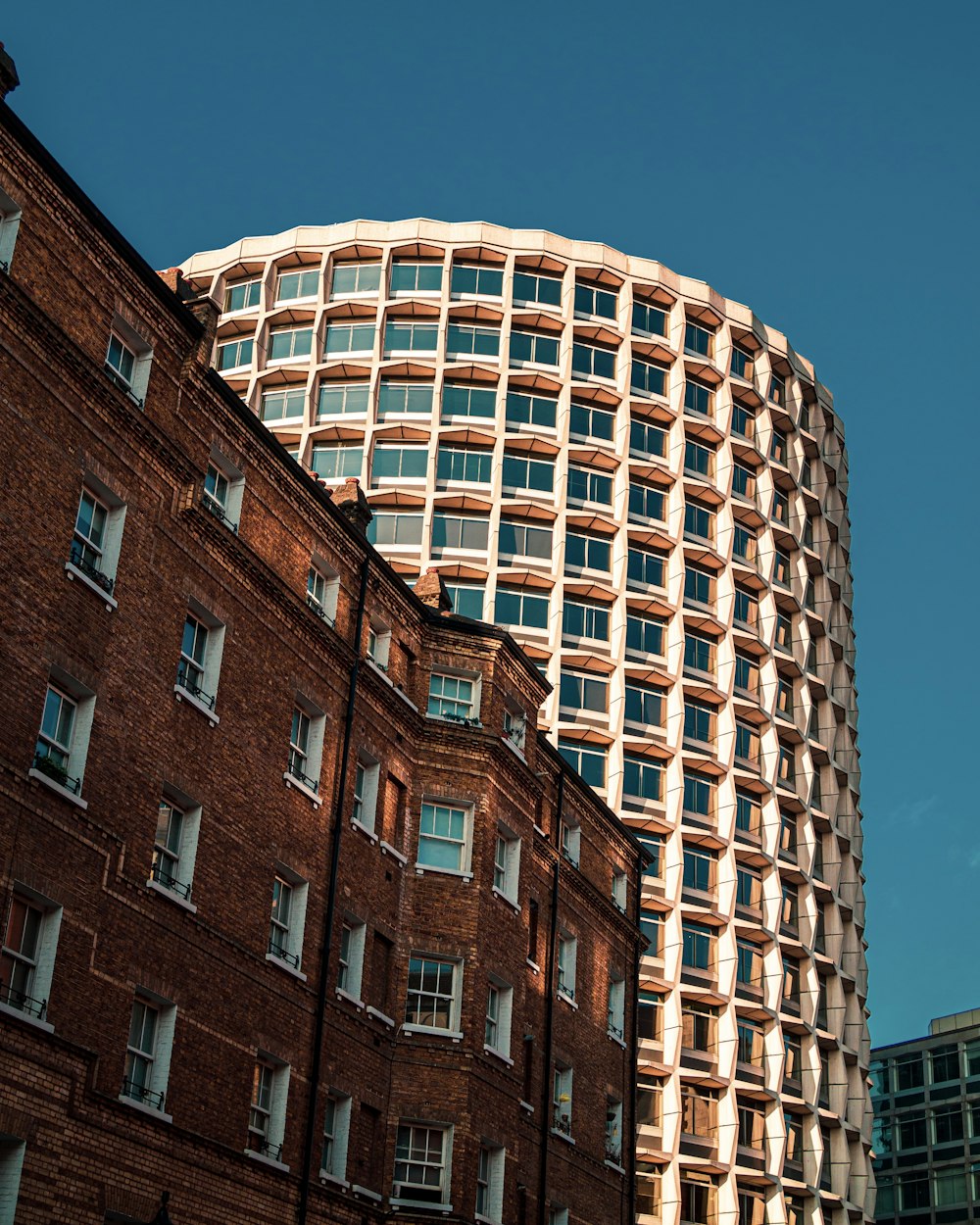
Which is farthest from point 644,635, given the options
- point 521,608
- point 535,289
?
point 535,289

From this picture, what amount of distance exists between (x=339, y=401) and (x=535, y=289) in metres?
14.2

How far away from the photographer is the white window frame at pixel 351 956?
3791 cm

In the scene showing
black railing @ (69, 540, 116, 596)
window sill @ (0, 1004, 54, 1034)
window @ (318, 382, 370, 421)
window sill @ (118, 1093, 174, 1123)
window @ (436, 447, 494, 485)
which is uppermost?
window @ (318, 382, 370, 421)

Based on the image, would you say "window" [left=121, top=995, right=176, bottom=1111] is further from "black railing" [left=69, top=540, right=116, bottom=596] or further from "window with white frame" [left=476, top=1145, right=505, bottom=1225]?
"window with white frame" [left=476, top=1145, right=505, bottom=1225]

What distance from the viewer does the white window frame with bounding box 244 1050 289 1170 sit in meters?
33.4

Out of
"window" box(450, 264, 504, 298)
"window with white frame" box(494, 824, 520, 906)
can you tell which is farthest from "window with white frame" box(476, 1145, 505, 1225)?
"window" box(450, 264, 504, 298)

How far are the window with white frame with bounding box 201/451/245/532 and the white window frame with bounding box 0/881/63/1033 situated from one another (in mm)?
9954

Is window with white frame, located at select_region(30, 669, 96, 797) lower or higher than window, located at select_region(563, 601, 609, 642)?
lower

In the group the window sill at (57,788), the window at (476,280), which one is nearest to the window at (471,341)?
the window at (476,280)

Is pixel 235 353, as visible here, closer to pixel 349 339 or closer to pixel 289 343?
pixel 289 343

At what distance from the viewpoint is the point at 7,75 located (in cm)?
2930

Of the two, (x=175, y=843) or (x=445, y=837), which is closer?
(x=175, y=843)

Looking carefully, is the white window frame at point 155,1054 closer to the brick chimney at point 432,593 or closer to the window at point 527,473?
the brick chimney at point 432,593

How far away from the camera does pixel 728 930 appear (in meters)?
90.2
